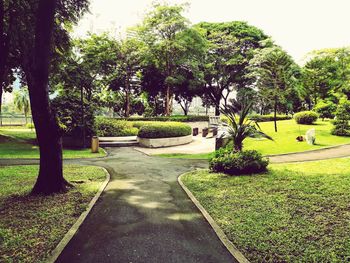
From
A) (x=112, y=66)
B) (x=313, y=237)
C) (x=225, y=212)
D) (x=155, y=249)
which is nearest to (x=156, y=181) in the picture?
(x=225, y=212)

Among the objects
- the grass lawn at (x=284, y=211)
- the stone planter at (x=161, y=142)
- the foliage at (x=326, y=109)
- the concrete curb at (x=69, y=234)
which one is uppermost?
the foliage at (x=326, y=109)

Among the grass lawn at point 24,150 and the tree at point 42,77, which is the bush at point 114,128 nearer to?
the grass lawn at point 24,150

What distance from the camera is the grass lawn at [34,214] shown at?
13.9 feet

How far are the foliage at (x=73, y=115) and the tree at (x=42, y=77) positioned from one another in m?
10.7

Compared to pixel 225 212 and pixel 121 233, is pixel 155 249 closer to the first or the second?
pixel 121 233

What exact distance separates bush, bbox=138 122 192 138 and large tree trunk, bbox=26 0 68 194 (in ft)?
39.2

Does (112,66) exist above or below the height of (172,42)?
below

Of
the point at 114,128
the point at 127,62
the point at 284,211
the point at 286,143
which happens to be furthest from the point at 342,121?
the point at 127,62

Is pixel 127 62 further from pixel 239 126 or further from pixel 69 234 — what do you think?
pixel 69 234

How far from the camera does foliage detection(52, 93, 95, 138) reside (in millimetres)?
18922

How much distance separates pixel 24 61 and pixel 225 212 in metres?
7.15

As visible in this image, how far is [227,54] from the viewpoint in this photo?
37688mm

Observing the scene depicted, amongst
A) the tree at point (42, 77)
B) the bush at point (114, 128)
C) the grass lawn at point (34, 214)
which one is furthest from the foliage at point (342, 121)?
the tree at point (42, 77)

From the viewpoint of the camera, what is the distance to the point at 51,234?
15.8 feet
